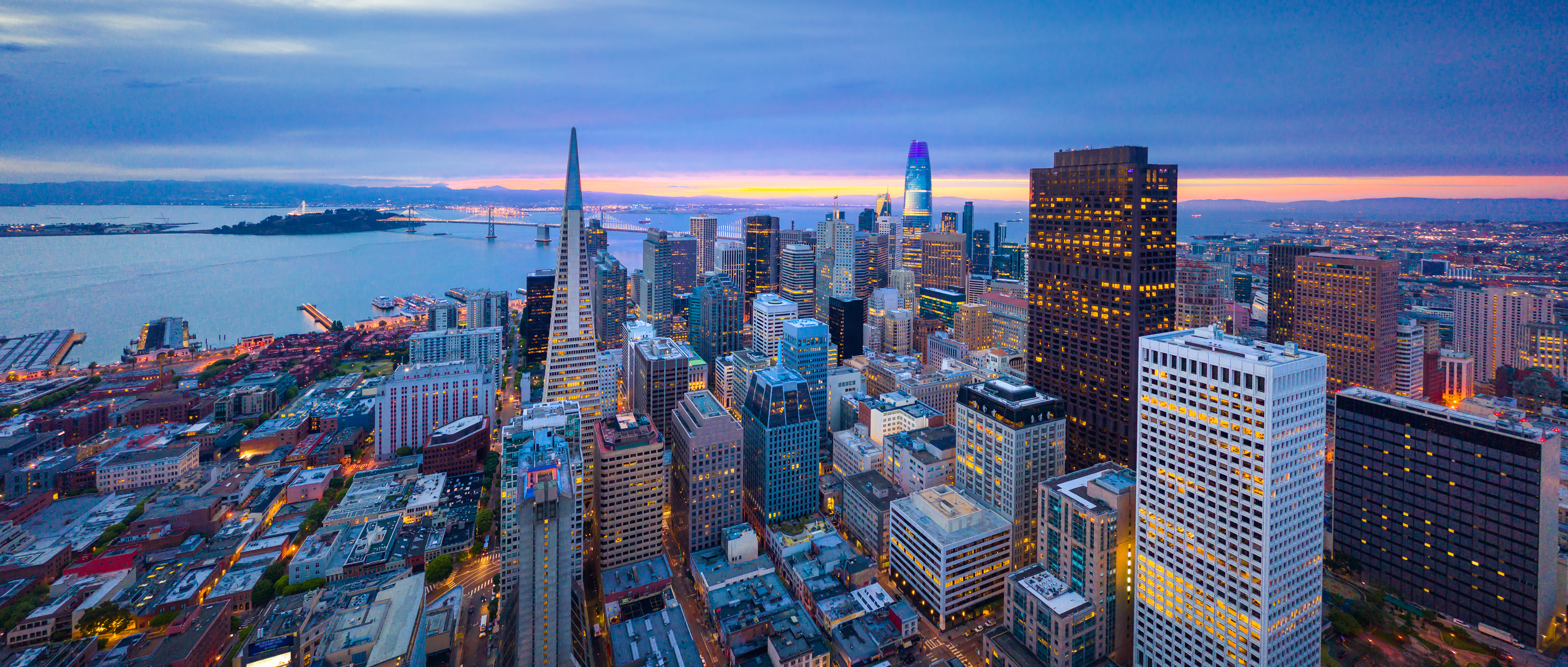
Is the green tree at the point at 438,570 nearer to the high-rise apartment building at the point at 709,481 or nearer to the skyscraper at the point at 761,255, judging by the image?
the high-rise apartment building at the point at 709,481

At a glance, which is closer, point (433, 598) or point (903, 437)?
point (433, 598)

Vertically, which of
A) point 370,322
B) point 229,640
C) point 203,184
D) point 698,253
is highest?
point 203,184

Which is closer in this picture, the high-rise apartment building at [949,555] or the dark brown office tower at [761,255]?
the high-rise apartment building at [949,555]

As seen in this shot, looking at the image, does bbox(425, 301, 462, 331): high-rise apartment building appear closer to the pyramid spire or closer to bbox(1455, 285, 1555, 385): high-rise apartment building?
the pyramid spire

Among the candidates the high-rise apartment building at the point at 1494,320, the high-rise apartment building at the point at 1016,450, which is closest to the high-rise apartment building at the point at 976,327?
the high-rise apartment building at the point at 1494,320

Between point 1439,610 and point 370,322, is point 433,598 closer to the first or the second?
point 1439,610

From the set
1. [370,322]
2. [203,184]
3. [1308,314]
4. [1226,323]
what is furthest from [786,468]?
[203,184]
